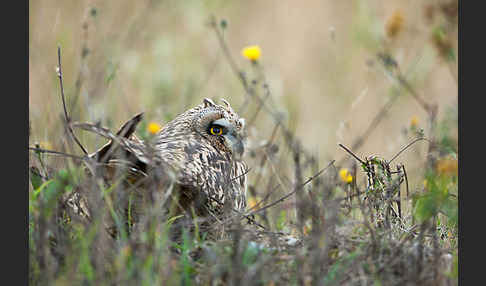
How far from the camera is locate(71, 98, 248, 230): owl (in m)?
3.33

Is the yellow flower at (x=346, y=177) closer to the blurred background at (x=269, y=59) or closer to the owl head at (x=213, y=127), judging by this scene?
the owl head at (x=213, y=127)

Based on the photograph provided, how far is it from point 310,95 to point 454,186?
213 inches

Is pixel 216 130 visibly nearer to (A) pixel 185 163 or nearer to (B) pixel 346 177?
(A) pixel 185 163

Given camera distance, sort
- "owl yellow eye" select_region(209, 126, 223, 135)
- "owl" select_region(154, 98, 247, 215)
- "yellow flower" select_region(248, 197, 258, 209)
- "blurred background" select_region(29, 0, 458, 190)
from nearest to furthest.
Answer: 1. "owl" select_region(154, 98, 247, 215)
2. "yellow flower" select_region(248, 197, 258, 209)
3. "owl yellow eye" select_region(209, 126, 223, 135)
4. "blurred background" select_region(29, 0, 458, 190)

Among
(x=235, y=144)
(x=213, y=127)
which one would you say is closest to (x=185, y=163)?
(x=235, y=144)

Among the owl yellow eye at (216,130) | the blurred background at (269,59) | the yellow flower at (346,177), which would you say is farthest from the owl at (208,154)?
the blurred background at (269,59)

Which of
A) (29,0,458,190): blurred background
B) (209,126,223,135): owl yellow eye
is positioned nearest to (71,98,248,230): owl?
(209,126,223,135): owl yellow eye

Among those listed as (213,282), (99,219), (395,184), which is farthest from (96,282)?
(395,184)

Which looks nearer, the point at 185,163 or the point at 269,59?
the point at 185,163

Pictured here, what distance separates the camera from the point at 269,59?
1009 centimetres

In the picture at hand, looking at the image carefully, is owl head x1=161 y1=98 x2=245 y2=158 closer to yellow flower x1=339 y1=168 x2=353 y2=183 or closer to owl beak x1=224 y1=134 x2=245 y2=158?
owl beak x1=224 y1=134 x2=245 y2=158

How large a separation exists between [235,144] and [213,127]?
299 mm

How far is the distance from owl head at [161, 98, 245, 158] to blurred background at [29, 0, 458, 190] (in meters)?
1.50

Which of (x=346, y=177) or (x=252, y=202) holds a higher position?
(x=252, y=202)
